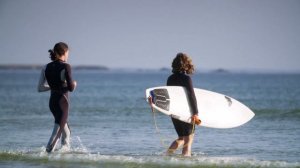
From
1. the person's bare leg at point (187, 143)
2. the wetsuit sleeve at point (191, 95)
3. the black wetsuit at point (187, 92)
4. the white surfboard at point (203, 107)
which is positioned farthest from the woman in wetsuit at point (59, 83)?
the person's bare leg at point (187, 143)

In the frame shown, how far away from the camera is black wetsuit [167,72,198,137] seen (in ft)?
31.1

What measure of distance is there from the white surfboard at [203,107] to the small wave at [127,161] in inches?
25.6

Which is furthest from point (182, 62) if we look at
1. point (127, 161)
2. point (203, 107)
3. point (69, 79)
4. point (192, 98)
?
point (127, 161)

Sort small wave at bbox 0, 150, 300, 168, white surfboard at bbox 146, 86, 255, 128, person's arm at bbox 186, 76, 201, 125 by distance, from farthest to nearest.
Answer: white surfboard at bbox 146, 86, 255, 128, small wave at bbox 0, 150, 300, 168, person's arm at bbox 186, 76, 201, 125

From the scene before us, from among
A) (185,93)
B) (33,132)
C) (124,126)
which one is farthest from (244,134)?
(185,93)

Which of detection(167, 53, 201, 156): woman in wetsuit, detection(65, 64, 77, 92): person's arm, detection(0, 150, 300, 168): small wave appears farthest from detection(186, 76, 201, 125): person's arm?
detection(65, 64, 77, 92): person's arm

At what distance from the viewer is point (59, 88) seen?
9.80 m

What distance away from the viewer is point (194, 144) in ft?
43.3

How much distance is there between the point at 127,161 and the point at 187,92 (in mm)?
1517

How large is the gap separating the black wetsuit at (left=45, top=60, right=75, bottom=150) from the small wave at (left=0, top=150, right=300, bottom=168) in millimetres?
492

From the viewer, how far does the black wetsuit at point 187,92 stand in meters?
9.47

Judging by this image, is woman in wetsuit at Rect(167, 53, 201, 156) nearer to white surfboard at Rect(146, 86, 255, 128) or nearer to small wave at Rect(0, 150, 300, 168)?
white surfboard at Rect(146, 86, 255, 128)

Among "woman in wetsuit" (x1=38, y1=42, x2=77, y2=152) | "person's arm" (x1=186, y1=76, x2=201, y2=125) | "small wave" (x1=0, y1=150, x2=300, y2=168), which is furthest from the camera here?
"woman in wetsuit" (x1=38, y1=42, x2=77, y2=152)

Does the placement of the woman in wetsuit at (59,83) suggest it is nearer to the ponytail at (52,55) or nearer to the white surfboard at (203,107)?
the ponytail at (52,55)
